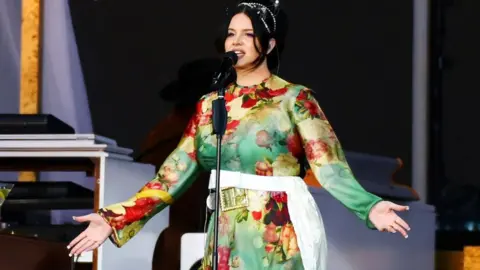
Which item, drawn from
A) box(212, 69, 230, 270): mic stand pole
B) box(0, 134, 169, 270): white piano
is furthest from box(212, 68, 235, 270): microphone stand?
box(0, 134, 169, 270): white piano

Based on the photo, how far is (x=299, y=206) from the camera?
2133mm

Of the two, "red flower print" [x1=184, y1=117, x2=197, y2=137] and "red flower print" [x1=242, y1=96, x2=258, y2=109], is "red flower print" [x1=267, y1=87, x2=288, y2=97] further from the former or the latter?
"red flower print" [x1=184, y1=117, x2=197, y2=137]

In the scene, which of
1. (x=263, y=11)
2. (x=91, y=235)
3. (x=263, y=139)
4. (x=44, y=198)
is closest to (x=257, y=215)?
(x=263, y=139)

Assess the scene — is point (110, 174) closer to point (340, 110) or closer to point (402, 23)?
point (340, 110)

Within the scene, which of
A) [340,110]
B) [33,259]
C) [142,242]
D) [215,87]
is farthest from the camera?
[340,110]

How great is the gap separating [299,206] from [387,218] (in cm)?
22

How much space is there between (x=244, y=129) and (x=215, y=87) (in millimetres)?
148

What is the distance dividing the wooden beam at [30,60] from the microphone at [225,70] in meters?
1.55

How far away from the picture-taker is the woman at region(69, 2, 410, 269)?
6.92 ft

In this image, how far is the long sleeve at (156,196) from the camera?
85.4 inches

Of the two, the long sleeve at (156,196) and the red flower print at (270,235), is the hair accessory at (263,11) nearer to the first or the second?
the long sleeve at (156,196)

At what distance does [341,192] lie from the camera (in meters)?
2.10

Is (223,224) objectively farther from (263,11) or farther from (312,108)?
(263,11)

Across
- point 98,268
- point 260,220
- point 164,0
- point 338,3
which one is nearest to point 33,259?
point 98,268
